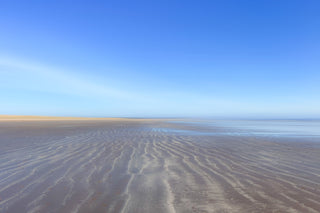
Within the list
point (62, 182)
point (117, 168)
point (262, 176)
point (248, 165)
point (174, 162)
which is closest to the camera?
point (62, 182)

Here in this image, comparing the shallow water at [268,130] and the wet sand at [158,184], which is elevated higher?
the shallow water at [268,130]

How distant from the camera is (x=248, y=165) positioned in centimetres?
469

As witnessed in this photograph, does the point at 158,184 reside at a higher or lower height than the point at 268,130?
lower

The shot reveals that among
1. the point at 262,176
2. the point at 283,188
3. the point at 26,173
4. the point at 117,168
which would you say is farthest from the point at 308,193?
the point at 26,173

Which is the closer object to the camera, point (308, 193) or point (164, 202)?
point (164, 202)

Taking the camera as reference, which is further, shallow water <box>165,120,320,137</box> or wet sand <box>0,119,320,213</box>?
shallow water <box>165,120,320,137</box>

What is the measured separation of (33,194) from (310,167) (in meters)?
5.93

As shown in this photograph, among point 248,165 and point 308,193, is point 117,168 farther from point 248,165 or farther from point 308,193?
point 308,193

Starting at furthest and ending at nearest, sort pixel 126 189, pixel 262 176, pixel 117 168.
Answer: pixel 117 168
pixel 262 176
pixel 126 189

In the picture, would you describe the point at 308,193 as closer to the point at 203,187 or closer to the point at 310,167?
the point at 203,187

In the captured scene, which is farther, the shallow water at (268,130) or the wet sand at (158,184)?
the shallow water at (268,130)

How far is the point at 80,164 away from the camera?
474 centimetres

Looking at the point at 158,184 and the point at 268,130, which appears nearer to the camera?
the point at 158,184

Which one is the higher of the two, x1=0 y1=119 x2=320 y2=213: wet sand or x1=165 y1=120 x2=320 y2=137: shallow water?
x1=165 y1=120 x2=320 y2=137: shallow water
